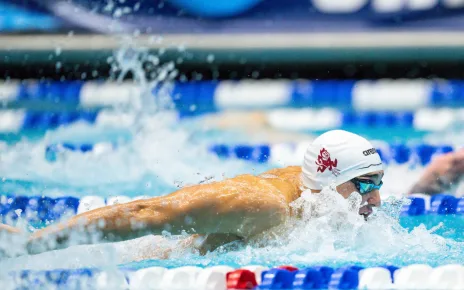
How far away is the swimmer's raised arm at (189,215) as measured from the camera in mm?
3141

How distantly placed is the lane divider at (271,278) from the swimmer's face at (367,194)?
370 mm

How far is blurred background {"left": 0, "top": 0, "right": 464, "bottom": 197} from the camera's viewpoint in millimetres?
7137

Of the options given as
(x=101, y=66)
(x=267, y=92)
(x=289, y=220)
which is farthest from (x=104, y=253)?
(x=101, y=66)

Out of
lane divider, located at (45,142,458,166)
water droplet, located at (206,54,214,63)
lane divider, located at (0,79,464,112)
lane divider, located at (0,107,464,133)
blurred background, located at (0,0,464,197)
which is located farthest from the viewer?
water droplet, located at (206,54,214,63)

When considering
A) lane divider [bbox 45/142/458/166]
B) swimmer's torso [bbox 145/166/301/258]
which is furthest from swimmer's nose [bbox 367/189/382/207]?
lane divider [bbox 45/142/458/166]

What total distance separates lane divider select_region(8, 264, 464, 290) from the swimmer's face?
1.21ft

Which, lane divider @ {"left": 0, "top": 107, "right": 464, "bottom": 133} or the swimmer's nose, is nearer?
the swimmer's nose

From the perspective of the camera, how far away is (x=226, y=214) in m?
3.22

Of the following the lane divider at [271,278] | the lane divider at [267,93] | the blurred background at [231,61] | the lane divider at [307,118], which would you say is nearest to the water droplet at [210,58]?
the blurred background at [231,61]

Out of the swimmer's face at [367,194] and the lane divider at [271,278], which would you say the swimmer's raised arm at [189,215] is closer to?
the lane divider at [271,278]

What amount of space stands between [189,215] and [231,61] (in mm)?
4902

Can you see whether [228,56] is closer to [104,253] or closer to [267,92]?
[267,92]

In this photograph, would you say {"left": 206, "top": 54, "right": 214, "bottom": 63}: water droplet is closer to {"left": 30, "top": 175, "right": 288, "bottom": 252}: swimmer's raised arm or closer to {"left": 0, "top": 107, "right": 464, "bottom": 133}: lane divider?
{"left": 0, "top": 107, "right": 464, "bottom": 133}: lane divider

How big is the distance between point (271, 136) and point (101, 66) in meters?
2.45
